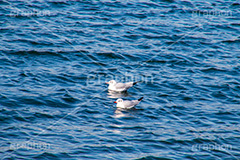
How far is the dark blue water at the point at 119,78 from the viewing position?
1414 cm

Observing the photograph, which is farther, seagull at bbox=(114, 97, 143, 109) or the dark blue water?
seagull at bbox=(114, 97, 143, 109)

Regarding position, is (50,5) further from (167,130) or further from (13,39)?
(167,130)

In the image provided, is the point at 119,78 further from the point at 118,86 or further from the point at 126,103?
the point at 126,103

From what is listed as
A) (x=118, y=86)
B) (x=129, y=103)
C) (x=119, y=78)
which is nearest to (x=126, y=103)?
(x=129, y=103)

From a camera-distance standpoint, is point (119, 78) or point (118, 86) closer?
point (118, 86)

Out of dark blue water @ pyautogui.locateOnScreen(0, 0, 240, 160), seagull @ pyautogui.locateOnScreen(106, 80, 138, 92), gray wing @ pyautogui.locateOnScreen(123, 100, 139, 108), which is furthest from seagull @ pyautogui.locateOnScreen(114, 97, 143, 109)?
seagull @ pyautogui.locateOnScreen(106, 80, 138, 92)

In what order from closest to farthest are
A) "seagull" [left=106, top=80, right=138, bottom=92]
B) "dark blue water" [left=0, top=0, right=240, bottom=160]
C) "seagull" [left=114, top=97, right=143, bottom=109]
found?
"dark blue water" [left=0, top=0, right=240, bottom=160], "seagull" [left=114, top=97, right=143, bottom=109], "seagull" [left=106, top=80, right=138, bottom=92]

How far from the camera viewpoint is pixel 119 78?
2077 cm

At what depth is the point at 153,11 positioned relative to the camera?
30.5m

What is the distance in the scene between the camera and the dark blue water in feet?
46.4

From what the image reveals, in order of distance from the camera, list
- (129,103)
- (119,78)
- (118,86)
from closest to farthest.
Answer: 1. (129,103)
2. (118,86)
3. (119,78)

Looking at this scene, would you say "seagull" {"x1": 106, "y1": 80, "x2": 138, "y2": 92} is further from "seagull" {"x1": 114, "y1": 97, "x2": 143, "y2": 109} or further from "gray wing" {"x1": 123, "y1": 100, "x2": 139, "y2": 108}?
"gray wing" {"x1": 123, "y1": 100, "x2": 139, "y2": 108}

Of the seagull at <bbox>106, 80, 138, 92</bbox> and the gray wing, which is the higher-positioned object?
the seagull at <bbox>106, 80, 138, 92</bbox>

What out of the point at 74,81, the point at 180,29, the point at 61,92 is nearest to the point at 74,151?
the point at 61,92
